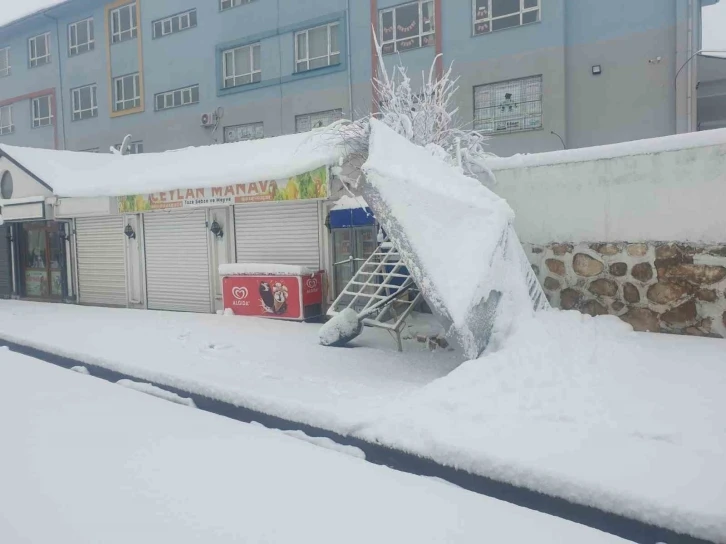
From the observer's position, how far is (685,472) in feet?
10.8

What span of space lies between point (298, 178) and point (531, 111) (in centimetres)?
933

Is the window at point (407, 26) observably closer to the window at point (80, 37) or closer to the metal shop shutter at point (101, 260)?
the metal shop shutter at point (101, 260)

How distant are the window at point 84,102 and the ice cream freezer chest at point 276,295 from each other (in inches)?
820

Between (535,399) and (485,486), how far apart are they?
1085mm

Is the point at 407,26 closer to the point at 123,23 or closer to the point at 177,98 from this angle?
the point at 177,98

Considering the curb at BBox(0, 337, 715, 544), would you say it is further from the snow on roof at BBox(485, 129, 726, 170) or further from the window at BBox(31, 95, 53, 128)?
the window at BBox(31, 95, 53, 128)

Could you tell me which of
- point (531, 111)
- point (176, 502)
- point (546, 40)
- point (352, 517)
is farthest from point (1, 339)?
point (546, 40)

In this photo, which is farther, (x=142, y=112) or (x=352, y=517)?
(x=142, y=112)

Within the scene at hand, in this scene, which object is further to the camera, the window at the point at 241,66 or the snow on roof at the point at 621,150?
the window at the point at 241,66

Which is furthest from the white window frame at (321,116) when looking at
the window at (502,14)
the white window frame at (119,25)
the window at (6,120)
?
the window at (6,120)

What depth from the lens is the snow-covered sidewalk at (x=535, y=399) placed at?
3281 mm

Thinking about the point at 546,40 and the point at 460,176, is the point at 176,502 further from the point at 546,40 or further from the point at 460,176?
the point at 546,40

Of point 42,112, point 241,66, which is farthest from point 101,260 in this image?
point 42,112

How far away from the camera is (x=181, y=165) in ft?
40.8
